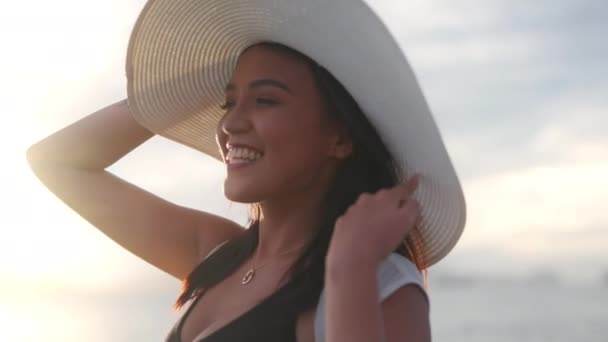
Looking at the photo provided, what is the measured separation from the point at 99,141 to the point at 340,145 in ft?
3.26

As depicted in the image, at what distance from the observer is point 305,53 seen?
344cm

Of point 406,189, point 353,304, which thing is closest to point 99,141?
point 406,189

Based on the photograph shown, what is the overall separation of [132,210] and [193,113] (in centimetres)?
39

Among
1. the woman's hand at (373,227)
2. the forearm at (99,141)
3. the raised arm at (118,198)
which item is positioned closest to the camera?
the woman's hand at (373,227)

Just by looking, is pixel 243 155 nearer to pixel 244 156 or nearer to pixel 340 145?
pixel 244 156

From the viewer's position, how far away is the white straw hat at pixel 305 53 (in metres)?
3.29

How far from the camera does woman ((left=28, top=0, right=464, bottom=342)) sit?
3.07 metres

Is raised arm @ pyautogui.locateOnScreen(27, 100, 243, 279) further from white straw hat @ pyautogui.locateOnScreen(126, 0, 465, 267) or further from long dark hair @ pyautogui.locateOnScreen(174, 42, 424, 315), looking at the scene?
long dark hair @ pyautogui.locateOnScreen(174, 42, 424, 315)

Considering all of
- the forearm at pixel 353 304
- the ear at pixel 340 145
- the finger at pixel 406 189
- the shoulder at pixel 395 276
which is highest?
the ear at pixel 340 145

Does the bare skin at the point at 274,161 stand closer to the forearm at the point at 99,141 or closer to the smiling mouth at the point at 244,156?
the smiling mouth at the point at 244,156

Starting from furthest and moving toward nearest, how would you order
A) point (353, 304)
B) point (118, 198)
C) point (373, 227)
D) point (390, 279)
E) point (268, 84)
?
point (118, 198) → point (268, 84) → point (390, 279) → point (373, 227) → point (353, 304)

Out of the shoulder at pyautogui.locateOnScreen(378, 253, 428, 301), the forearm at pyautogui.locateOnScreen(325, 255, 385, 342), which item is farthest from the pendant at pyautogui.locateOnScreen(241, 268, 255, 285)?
the forearm at pyautogui.locateOnScreen(325, 255, 385, 342)

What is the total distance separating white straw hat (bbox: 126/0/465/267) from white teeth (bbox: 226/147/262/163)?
321 mm

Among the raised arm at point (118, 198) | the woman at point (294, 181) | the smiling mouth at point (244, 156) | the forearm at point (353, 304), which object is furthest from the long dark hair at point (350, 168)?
the raised arm at point (118, 198)
